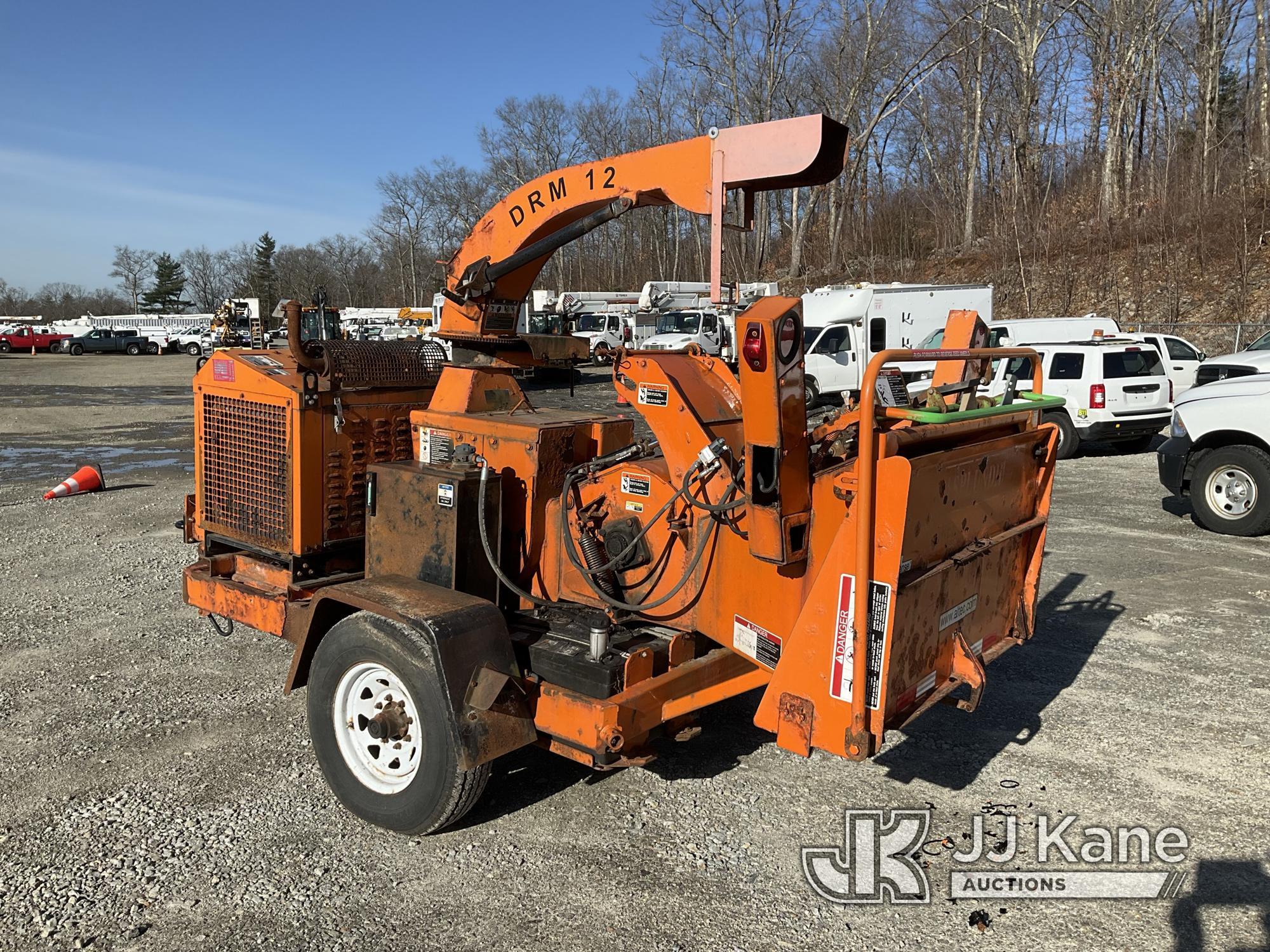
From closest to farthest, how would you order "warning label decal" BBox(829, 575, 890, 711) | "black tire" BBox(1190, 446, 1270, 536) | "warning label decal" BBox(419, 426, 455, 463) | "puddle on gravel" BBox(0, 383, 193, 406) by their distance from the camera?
"warning label decal" BBox(829, 575, 890, 711) < "warning label decal" BBox(419, 426, 455, 463) < "black tire" BBox(1190, 446, 1270, 536) < "puddle on gravel" BBox(0, 383, 193, 406)

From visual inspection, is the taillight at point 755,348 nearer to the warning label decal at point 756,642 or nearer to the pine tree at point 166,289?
the warning label decal at point 756,642

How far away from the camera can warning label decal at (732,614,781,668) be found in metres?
4.06

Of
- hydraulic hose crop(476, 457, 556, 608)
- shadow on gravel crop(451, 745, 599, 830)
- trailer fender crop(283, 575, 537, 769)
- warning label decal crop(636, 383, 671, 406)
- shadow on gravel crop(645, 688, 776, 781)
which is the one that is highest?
warning label decal crop(636, 383, 671, 406)

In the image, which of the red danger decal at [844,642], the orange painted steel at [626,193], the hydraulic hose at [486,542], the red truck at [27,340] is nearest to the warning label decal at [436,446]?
the hydraulic hose at [486,542]

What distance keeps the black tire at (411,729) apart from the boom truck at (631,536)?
12 millimetres

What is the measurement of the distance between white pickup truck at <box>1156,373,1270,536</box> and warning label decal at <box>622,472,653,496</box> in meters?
8.41

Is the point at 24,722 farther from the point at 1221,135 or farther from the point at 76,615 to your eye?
the point at 1221,135

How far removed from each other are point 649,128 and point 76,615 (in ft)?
171

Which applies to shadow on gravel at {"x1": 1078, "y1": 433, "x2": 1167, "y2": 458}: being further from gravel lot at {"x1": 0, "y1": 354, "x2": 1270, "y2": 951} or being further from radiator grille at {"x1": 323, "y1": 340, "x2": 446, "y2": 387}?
radiator grille at {"x1": 323, "y1": 340, "x2": 446, "y2": 387}

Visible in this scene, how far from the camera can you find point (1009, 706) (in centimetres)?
570

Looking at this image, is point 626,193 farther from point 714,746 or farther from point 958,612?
point 714,746

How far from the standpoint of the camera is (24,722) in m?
5.26

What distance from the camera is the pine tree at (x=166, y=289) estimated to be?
100875mm

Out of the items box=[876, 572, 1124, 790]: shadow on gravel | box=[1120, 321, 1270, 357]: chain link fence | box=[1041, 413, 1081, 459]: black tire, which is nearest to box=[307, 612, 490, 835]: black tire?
box=[876, 572, 1124, 790]: shadow on gravel
